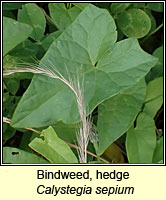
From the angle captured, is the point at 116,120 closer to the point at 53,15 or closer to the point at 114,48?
the point at 114,48

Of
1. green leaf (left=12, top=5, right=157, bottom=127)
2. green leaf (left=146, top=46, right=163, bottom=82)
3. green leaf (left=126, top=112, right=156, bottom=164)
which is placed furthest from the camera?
green leaf (left=146, top=46, right=163, bottom=82)

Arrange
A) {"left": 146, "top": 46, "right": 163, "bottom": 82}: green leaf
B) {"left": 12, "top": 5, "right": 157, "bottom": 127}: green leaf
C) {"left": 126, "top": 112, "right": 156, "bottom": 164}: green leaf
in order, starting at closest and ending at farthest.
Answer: {"left": 12, "top": 5, "right": 157, "bottom": 127}: green leaf → {"left": 126, "top": 112, "right": 156, "bottom": 164}: green leaf → {"left": 146, "top": 46, "right": 163, "bottom": 82}: green leaf

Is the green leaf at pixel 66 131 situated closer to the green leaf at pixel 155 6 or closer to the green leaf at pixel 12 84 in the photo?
the green leaf at pixel 12 84

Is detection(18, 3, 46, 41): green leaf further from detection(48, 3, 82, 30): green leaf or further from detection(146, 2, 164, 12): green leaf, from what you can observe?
detection(146, 2, 164, 12): green leaf

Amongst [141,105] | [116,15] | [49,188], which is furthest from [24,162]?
[116,15]

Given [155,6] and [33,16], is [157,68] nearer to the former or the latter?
[155,6]

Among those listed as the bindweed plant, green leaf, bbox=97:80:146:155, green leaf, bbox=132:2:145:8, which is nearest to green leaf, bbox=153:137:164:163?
the bindweed plant

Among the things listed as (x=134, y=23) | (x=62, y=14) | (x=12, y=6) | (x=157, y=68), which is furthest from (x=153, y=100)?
(x=12, y=6)
